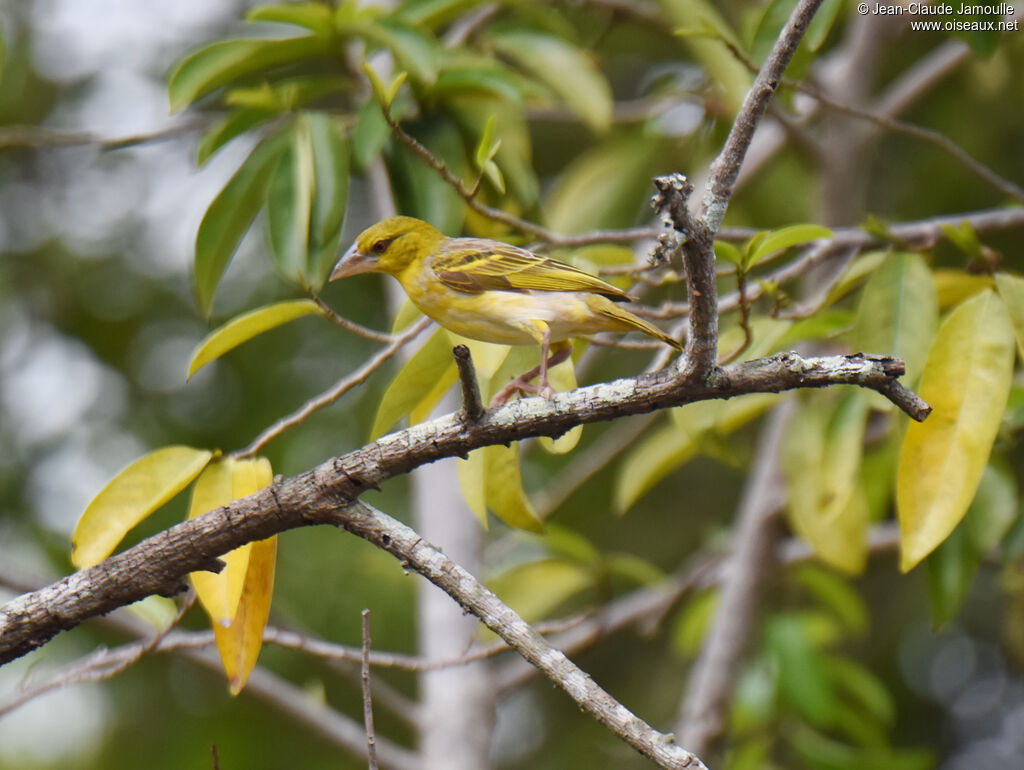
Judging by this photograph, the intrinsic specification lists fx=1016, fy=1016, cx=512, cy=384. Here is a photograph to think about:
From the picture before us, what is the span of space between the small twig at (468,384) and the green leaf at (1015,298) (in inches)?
49.5

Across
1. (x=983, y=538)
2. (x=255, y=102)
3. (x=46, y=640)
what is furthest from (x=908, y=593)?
(x=46, y=640)

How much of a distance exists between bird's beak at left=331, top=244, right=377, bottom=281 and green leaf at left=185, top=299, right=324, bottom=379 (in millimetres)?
224

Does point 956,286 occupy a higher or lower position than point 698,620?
higher

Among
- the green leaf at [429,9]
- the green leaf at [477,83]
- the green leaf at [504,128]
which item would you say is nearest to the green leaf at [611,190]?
the green leaf at [504,128]

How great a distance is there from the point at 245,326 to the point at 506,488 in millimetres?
673

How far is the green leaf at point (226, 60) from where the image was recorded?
2.71 meters

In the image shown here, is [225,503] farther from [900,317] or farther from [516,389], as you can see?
[900,317]

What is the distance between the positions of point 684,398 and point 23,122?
5252 mm

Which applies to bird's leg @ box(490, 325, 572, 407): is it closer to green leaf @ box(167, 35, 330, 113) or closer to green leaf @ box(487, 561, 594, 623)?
green leaf @ box(167, 35, 330, 113)

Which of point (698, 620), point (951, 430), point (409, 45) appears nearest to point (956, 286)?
point (951, 430)

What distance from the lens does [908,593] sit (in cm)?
634

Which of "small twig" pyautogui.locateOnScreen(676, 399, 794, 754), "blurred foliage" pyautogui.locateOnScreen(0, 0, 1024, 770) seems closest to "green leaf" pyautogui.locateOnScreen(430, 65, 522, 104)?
"blurred foliage" pyautogui.locateOnScreen(0, 0, 1024, 770)

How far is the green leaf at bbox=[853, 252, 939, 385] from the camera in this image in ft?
7.72

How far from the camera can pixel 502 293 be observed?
215 cm
